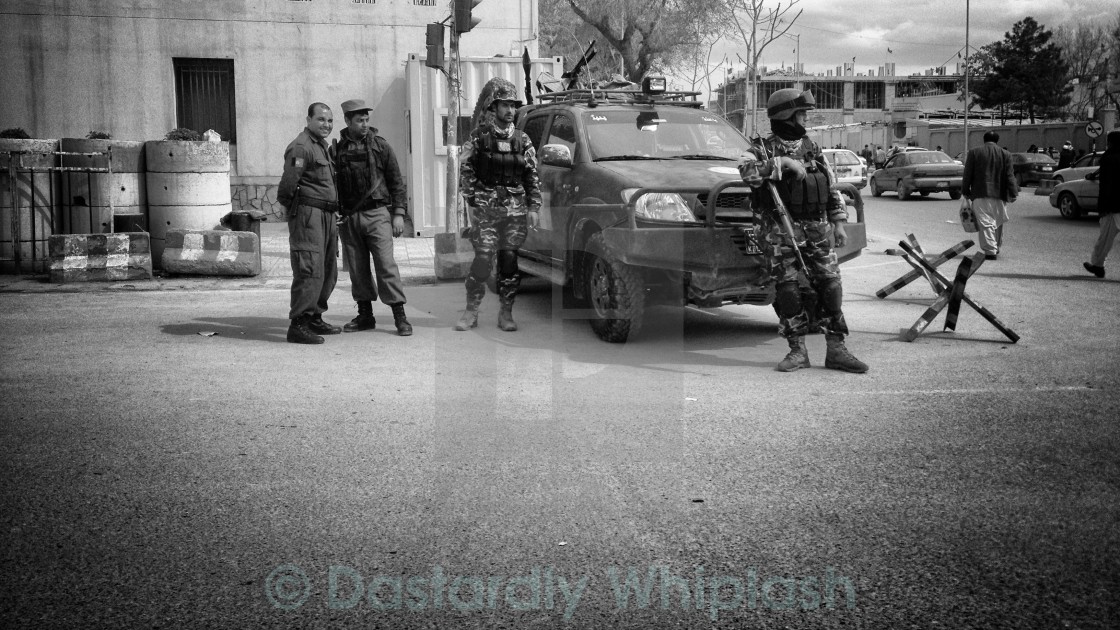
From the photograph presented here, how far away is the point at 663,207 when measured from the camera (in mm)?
7344

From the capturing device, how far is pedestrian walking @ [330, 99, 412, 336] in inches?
320

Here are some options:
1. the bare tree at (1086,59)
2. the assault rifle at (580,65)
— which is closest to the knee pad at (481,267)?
the assault rifle at (580,65)

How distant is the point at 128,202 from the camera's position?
485 inches

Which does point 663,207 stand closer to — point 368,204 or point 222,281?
point 368,204

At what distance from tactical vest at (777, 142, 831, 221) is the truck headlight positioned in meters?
0.76

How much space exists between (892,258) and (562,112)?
6676 millimetres

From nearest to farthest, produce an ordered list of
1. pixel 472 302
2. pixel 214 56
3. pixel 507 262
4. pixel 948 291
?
1. pixel 948 291
2. pixel 507 262
3. pixel 472 302
4. pixel 214 56

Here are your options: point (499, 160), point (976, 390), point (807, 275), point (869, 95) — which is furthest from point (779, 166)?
point (869, 95)

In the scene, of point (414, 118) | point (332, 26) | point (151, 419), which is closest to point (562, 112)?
point (151, 419)

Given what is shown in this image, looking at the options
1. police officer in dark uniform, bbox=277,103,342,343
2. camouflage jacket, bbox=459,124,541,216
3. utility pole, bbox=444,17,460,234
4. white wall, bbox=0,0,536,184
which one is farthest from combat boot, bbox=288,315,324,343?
white wall, bbox=0,0,536,184

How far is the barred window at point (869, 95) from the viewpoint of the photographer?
375ft

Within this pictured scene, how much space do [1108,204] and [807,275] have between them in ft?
20.6

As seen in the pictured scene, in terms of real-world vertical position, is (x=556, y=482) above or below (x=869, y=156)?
below
